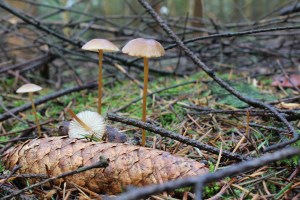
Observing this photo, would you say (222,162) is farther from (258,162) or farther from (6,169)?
(6,169)

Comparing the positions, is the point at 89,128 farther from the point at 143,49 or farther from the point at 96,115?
the point at 143,49

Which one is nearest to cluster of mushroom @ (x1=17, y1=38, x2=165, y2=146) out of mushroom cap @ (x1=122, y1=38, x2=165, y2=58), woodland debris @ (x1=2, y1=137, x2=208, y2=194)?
mushroom cap @ (x1=122, y1=38, x2=165, y2=58)

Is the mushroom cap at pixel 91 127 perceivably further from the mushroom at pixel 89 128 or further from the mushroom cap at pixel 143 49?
the mushroom cap at pixel 143 49

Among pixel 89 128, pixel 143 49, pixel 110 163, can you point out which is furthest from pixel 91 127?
pixel 143 49

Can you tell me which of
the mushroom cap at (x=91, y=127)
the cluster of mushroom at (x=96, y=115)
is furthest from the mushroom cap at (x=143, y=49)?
the mushroom cap at (x=91, y=127)

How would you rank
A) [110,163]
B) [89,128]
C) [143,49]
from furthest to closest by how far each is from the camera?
[89,128] → [143,49] → [110,163]

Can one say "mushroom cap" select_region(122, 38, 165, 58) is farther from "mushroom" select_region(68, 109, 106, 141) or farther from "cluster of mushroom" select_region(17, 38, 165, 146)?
"mushroom" select_region(68, 109, 106, 141)
